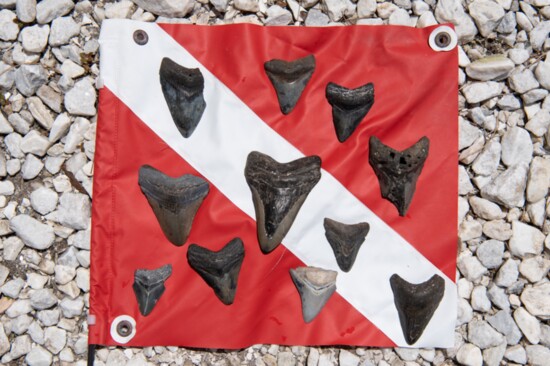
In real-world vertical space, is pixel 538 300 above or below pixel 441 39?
below

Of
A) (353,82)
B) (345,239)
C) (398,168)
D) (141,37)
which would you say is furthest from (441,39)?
(141,37)

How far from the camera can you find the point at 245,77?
1849 millimetres

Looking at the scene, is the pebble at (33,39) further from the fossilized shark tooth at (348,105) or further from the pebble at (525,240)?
the pebble at (525,240)

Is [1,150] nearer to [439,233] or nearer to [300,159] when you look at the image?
[300,159]

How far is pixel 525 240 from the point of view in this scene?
6.24 ft

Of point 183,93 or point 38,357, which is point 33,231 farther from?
point 183,93

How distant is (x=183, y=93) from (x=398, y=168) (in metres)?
0.62

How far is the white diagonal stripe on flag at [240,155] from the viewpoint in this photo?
1.84 m

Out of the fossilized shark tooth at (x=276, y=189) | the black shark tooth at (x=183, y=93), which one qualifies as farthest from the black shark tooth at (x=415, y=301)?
the black shark tooth at (x=183, y=93)

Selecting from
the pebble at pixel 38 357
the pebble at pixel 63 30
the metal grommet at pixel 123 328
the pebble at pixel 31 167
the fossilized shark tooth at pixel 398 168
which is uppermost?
the pebble at pixel 63 30

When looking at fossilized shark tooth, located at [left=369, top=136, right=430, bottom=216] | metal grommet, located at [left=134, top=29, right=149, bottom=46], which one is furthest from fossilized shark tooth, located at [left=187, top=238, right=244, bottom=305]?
metal grommet, located at [left=134, top=29, right=149, bottom=46]

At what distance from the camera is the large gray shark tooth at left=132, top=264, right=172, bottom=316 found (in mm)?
1820

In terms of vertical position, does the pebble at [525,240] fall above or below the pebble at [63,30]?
below

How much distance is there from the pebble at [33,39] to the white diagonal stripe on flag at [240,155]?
0.19m
